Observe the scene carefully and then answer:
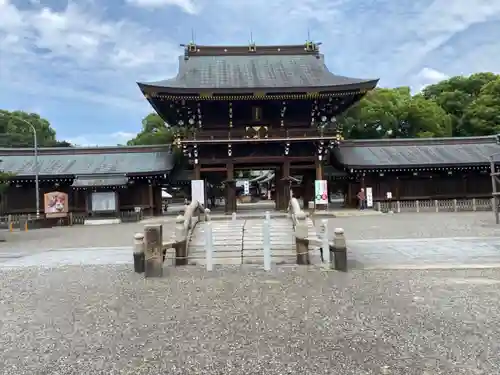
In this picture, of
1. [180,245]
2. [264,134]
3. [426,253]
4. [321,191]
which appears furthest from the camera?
[321,191]

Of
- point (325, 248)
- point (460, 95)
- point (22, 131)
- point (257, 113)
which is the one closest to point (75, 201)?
point (257, 113)

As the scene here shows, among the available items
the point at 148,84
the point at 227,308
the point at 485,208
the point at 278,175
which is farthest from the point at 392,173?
the point at 227,308

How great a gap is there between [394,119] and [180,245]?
34.7 metres

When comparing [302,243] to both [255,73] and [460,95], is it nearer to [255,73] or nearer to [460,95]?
[255,73]

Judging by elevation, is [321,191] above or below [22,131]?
below

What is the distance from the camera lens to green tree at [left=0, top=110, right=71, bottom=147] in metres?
52.7

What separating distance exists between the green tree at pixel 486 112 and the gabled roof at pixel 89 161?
30.7 metres

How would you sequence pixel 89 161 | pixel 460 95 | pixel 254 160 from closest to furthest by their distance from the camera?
pixel 254 160, pixel 89 161, pixel 460 95

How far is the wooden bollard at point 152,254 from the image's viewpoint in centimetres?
806

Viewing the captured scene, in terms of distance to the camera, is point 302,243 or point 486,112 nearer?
point 302,243

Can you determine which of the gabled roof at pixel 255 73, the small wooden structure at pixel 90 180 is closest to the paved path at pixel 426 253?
the gabled roof at pixel 255 73

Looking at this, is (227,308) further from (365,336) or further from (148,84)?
(148,84)

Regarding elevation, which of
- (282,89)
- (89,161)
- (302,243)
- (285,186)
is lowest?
(302,243)

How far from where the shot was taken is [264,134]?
23172 millimetres
